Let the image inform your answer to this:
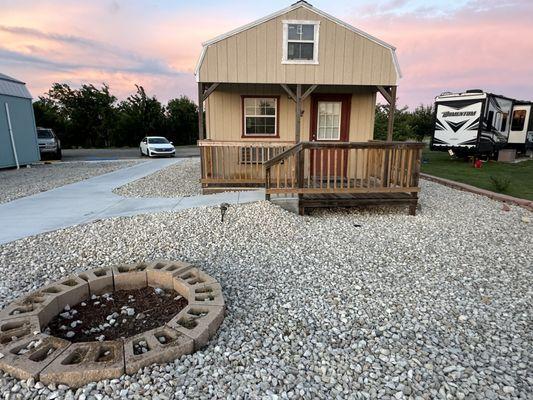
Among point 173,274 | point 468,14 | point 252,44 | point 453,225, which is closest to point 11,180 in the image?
point 252,44

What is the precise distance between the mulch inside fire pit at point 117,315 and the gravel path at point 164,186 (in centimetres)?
475

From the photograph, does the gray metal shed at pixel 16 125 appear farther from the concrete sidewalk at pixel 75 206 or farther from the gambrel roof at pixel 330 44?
the gambrel roof at pixel 330 44

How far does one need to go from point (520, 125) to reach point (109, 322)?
2082cm

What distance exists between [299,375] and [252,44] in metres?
7.48

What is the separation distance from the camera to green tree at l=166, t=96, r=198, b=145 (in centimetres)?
3472

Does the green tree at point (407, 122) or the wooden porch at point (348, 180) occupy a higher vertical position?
the green tree at point (407, 122)

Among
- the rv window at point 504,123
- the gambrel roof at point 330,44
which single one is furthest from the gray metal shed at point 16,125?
the rv window at point 504,123

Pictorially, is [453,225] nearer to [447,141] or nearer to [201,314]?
[201,314]

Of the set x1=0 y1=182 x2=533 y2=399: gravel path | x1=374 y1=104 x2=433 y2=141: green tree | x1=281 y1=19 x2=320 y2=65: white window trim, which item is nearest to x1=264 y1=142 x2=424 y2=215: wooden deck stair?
x1=0 y1=182 x2=533 y2=399: gravel path

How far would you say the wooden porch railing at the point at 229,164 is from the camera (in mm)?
7590

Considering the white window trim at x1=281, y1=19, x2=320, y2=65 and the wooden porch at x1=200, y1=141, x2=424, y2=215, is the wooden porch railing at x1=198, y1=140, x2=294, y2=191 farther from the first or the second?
the white window trim at x1=281, y1=19, x2=320, y2=65

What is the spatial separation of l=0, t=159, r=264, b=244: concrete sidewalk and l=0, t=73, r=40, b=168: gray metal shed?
23.5 feet

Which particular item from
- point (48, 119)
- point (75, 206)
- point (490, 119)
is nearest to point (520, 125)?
point (490, 119)

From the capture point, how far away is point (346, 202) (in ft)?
19.1
